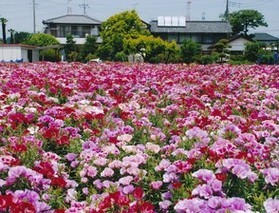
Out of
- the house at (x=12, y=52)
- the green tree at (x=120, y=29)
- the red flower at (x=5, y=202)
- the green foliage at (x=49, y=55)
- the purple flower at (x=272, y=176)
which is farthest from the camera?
the green foliage at (x=49, y=55)

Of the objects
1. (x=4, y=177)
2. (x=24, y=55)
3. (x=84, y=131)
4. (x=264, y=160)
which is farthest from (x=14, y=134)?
(x=24, y=55)

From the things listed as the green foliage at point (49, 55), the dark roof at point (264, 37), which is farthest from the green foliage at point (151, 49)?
the dark roof at point (264, 37)

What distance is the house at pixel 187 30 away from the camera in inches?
2117

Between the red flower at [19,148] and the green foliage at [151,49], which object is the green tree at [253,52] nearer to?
the green foliage at [151,49]

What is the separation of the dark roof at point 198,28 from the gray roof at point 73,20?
8.82 meters

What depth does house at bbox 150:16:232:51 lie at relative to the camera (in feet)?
176

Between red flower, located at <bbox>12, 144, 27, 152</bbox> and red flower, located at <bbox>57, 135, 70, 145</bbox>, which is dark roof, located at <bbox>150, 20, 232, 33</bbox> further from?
red flower, located at <bbox>12, 144, 27, 152</bbox>

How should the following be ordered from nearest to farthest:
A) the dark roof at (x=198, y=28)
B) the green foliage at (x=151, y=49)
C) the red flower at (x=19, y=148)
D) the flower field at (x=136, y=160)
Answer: the flower field at (x=136, y=160) < the red flower at (x=19, y=148) < the green foliage at (x=151, y=49) < the dark roof at (x=198, y=28)

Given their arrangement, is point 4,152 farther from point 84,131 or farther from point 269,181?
point 269,181

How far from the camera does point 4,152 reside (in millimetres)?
3229

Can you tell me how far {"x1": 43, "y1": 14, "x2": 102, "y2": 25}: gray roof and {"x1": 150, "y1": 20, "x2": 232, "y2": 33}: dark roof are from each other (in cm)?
882

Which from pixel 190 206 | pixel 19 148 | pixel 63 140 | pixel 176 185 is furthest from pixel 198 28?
pixel 190 206

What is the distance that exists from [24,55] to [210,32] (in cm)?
2492

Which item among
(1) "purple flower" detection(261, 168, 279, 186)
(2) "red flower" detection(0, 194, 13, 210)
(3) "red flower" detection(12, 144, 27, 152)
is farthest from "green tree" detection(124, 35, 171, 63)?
(2) "red flower" detection(0, 194, 13, 210)
